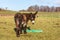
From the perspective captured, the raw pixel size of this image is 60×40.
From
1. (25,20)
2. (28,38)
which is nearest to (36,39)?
(28,38)

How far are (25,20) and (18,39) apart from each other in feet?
6.24

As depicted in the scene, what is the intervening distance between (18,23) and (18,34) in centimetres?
90

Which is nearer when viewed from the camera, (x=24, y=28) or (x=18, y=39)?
(x=18, y=39)

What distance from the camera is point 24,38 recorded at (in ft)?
57.8

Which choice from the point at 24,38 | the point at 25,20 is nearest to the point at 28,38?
the point at 24,38

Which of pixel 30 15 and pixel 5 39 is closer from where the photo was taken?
pixel 5 39

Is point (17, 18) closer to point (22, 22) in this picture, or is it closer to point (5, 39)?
point (22, 22)

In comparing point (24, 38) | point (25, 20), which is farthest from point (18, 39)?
point (25, 20)

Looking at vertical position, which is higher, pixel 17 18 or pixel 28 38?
pixel 17 18

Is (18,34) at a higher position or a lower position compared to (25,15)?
lower

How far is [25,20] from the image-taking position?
18266 millimetres

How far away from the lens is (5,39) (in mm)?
17250

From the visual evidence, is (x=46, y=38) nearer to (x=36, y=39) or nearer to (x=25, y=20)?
(x=36, y=39)

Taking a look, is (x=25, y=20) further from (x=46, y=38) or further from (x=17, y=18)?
(x=46, y=38)
